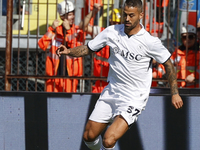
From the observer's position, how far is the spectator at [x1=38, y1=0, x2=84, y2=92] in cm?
628

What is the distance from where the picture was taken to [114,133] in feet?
15.2

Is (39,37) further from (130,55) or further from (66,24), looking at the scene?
A: (130,55)

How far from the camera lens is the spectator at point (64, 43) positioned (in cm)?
628

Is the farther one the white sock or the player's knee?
the white sock

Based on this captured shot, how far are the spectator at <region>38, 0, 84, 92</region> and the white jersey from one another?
1.35 meters

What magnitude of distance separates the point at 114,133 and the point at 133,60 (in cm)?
83

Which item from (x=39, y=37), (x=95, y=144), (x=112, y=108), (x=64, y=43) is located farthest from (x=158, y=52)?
(x=39, y=37)

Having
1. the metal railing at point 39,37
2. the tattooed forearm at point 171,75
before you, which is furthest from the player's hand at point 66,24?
the tattooed forearm at point 171,75

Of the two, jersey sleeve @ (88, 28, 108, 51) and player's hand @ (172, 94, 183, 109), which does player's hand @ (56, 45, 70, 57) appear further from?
player's hand @ (172, 94, 183, 109)

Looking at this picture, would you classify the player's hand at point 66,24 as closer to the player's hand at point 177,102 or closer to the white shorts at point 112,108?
the white shorts at point 112,108

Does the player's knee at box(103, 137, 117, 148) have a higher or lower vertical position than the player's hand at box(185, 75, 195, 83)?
lower

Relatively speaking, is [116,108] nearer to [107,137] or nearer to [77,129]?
[107,137]

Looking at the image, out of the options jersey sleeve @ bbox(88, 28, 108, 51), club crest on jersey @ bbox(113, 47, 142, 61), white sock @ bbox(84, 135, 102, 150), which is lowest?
white sock @ bbox(84, 135, 102, 150)

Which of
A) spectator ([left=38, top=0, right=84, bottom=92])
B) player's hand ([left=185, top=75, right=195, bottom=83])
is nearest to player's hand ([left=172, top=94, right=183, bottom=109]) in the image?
player's hand ([left=185, top=75, right=195, bottom=83])
